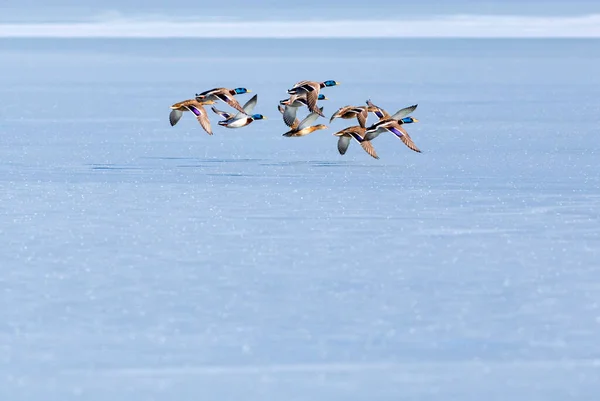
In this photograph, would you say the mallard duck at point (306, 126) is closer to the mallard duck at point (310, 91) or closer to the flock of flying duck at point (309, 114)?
the flock of flying duck at point (309, 114)

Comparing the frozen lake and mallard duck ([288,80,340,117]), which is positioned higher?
mallard duck ([288,80,340,117])

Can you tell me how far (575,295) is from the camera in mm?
15562

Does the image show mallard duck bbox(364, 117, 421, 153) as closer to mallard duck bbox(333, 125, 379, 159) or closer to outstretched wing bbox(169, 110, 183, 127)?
mallard duck bbox(333, 125, 379, 159)

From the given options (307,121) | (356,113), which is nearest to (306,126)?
(307,121)

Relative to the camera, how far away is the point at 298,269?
671 inches

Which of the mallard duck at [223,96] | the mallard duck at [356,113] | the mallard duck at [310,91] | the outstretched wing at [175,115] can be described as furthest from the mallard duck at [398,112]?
the outstretched wing at [175,115]

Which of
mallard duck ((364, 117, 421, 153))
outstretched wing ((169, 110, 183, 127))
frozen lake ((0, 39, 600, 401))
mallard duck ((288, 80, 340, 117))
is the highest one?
outstretched wing ((169, 110, 183, 127))

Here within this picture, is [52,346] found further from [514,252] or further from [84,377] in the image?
[514,252]

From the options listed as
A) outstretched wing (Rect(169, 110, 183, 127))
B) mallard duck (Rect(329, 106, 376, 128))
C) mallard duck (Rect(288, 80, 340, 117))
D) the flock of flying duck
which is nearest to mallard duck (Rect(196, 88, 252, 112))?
the flock of flying duck

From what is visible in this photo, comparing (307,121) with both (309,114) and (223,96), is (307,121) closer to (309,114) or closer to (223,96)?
(309,114)

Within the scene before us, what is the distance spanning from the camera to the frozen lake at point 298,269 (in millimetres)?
12766

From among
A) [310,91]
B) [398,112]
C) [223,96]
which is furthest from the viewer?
[310,91]

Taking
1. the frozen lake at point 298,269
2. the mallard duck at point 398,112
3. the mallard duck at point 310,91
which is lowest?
the frozen lake at point 298,269

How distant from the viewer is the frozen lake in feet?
41.9
